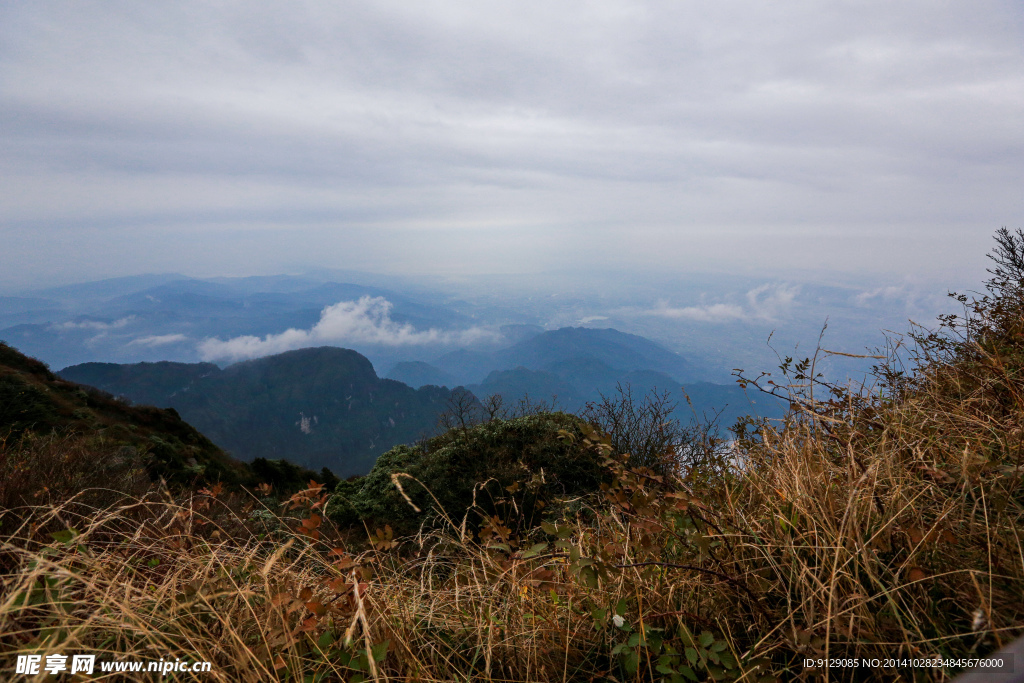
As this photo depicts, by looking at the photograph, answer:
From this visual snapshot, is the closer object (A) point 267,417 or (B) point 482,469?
(B) point 482,469

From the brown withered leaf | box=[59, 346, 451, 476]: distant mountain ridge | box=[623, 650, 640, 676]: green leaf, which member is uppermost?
the brown withered leaf

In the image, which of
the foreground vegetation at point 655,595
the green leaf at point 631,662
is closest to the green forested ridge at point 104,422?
the foreground vegetation at point 655,595

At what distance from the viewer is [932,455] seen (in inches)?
116

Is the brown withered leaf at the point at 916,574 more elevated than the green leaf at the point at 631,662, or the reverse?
the brown withered leaf at the point at 916,574

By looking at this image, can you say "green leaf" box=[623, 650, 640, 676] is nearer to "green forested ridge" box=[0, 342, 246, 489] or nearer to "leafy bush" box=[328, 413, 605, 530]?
"leafy bush" box=[328, 413, 605, 530]

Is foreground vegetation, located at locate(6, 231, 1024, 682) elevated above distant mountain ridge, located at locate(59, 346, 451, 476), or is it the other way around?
foreground vegetation, located at locate(6, 231, 1024, 682)

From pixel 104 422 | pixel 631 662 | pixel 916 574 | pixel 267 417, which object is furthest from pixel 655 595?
pixel 267 417

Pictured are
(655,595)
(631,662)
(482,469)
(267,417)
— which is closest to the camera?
(631,662)

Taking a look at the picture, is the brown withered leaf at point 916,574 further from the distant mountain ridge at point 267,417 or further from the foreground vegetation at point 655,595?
the distant mountain ridge at point 267,417

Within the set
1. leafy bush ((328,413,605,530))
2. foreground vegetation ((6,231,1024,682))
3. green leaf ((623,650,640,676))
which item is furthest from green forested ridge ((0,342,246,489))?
green leaf ((623,650,640,676))

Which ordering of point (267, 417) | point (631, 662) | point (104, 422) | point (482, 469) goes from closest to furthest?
point (631, 662) → point (482, 469) → point (104, 422) → point (267, 417)

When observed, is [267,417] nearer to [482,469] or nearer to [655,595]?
[482,469]

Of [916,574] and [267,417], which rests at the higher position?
[916,574]

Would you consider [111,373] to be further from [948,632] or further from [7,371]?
[948,632]
